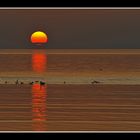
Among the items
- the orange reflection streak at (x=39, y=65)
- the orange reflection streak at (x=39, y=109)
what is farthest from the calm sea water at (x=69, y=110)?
the orange reflection streak at (x=39, y=65)

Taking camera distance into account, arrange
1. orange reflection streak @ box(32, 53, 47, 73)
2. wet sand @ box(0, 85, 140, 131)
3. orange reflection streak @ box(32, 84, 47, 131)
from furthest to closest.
Answer: orange reflection streak @ box(32, 53, 47, 73) < orange reflection streak @ box(32, 84, 47, 131) < wet sand @ box(0, 85, 140, 131)

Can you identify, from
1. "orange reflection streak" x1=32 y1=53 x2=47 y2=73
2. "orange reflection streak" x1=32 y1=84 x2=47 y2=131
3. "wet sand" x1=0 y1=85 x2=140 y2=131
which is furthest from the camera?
"orange reflection streak" x1=32 y1=53 x2=47 y2=73

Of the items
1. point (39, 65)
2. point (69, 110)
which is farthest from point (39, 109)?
point (39, 65)

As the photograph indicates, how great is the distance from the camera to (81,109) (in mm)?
16891

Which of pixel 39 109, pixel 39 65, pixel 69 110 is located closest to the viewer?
pixel 69 110

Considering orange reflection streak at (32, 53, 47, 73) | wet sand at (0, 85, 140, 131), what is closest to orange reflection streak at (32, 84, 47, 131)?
wet sand at (0, 85, 140, 131)

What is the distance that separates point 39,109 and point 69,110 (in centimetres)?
76

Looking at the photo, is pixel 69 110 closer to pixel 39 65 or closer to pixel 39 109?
pixel 39 109

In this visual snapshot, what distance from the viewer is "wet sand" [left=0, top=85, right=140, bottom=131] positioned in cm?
1355

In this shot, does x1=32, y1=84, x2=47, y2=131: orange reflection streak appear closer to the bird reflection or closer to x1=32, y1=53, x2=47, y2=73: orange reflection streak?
the bird reflection

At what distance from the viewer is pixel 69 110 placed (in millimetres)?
16719

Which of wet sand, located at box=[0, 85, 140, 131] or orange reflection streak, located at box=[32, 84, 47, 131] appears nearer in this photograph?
wet sand, located at box=[0, 85, 140, 131]

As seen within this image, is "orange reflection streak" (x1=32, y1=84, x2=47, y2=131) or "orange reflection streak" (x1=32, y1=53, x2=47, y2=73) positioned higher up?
"orange reflection streak" (x1=32, y1=53, x2=47, y2=73)
